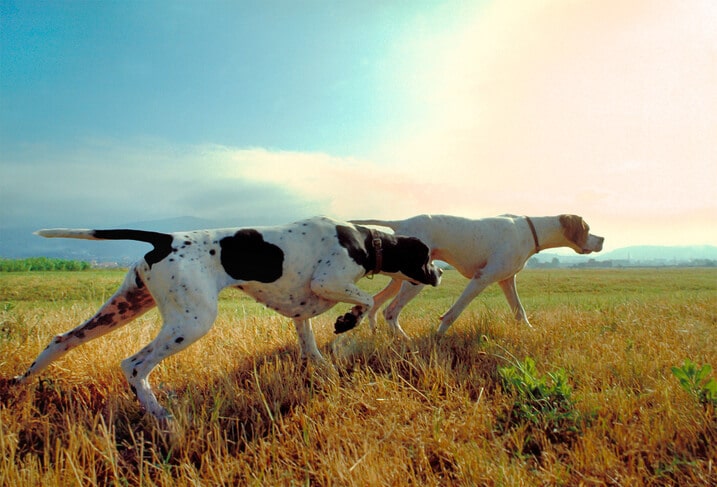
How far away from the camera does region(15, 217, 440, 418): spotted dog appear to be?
3.39 meters

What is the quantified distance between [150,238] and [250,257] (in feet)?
2.62

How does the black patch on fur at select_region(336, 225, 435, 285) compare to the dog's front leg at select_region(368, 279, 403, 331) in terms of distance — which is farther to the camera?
the dog's front leg at select_region(368, 279, 403, 331)

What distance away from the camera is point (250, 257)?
371 centimetres

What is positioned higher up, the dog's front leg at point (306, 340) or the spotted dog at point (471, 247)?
the spotted dog at point (471, 247)

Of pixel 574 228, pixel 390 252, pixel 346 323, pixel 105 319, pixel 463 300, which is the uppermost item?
pixel 574 228

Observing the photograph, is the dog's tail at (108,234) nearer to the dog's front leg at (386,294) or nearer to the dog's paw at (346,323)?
the dog's paw at (346,323)

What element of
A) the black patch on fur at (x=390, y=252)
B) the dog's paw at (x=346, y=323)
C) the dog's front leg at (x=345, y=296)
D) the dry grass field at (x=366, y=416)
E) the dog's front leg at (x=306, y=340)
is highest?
the black patch on fur at (x=390, y=252)

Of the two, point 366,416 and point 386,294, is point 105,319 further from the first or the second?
point 386,294

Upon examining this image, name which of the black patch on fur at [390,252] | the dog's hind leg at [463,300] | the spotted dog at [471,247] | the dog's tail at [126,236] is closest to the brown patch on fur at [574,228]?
the spotted dog at [471,247]

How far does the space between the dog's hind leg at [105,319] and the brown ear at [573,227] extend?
6025mm

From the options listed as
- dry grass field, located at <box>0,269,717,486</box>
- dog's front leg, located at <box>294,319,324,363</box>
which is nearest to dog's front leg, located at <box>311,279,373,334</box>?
dry grass field, located at <box>0,269,717,486</box>

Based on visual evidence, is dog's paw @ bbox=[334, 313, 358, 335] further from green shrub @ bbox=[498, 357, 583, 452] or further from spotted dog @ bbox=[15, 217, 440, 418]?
green shrub @ bbox=[498, 357, 583, 452]

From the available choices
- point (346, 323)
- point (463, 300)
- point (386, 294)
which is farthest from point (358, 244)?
point (386, 294)

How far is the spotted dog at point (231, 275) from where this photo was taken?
339 cm
